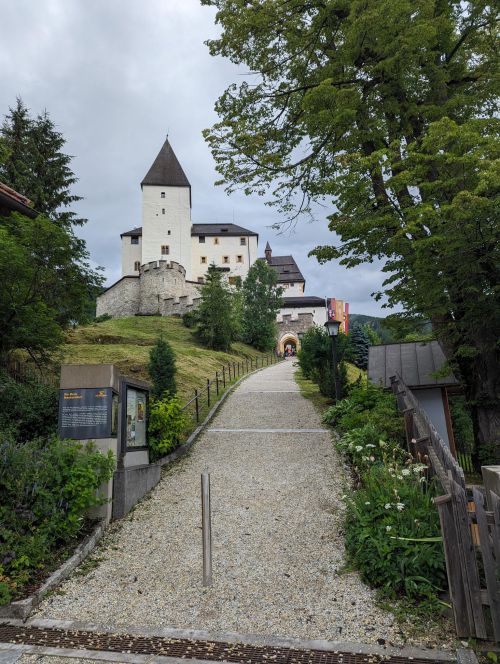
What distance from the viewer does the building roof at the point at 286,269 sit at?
68.5m

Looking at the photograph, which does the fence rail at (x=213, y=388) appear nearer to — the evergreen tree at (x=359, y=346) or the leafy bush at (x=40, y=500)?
the leafy bush at (x=40, y=500)

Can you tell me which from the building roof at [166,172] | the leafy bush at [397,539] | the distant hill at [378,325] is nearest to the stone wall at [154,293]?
the building roof at [166,172]

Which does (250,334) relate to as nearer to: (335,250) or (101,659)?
(335,250)

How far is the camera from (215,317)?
3416cm

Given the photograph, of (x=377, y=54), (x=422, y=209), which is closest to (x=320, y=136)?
(x=377, y=54)

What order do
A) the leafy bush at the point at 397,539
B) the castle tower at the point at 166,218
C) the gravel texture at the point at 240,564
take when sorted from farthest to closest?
the castle tower at the point at 166,218
the leafy bush at the point at 397,539
the gravel texture at the point at 240,564

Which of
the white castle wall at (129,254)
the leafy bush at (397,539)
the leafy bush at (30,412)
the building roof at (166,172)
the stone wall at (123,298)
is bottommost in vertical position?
the leafy bush at (397,539)

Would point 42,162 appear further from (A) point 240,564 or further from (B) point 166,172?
(B) point 166,172

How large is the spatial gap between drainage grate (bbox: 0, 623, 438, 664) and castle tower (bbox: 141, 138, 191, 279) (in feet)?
Result: 179

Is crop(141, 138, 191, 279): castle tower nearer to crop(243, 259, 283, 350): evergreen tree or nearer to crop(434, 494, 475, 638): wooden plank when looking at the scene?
crop(243, 259, 283, 350): evergreen tree

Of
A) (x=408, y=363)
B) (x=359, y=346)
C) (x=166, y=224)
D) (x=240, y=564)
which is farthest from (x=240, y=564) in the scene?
(x=166, y=224)

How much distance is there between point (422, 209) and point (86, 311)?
887cm

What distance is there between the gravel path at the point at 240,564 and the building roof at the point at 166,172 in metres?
54.2

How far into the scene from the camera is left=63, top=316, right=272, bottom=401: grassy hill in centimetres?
1867
